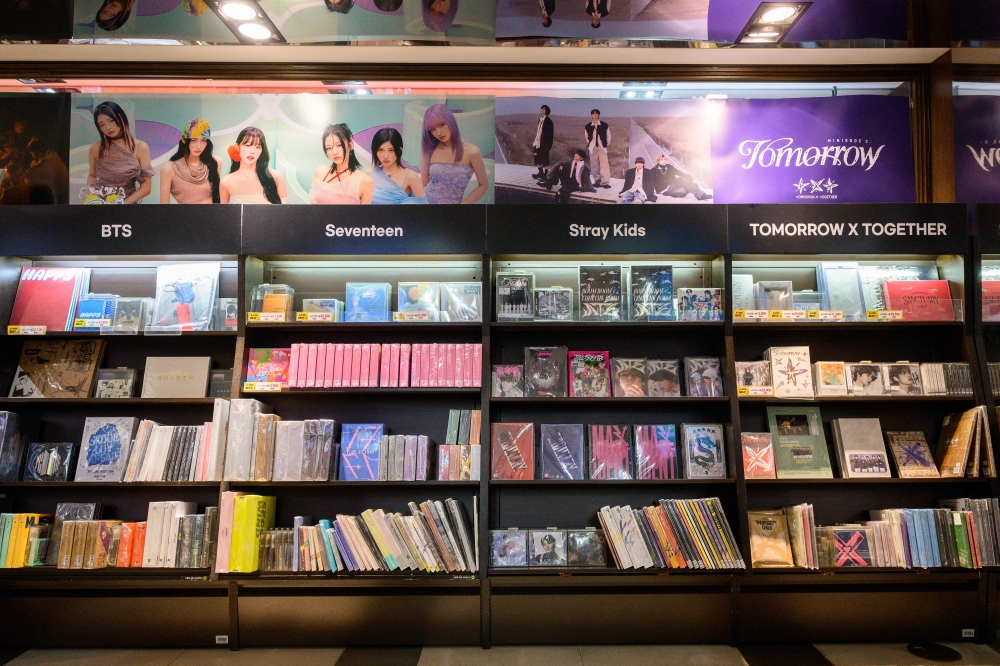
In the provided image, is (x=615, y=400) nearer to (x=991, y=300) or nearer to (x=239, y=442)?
(x=239, y=442)

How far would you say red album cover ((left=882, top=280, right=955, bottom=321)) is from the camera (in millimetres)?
3873

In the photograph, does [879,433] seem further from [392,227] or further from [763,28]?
[392,227]

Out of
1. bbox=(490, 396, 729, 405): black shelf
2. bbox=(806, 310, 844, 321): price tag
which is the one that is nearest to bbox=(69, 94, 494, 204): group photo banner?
bbox=(490, 396, 729, 405): black shelf

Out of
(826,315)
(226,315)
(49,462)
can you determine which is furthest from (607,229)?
(49,462)

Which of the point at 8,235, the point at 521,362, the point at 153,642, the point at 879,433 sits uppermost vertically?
the point at 8,235

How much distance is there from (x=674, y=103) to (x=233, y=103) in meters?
2.90

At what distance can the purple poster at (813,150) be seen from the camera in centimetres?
430

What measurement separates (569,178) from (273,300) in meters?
1.98

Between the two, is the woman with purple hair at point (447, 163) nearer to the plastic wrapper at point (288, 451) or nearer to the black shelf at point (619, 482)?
the plastic wrapper at point (288, 451)

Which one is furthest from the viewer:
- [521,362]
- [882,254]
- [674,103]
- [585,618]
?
[674,103]

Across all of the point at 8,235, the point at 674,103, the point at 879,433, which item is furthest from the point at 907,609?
the point at 8,235

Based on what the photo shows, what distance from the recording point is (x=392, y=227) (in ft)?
12.6

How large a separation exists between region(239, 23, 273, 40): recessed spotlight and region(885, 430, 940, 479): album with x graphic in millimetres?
4337

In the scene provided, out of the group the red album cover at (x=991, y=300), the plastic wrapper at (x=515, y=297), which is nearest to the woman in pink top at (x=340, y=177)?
the plastic wrapper at (x=515, y=297)
